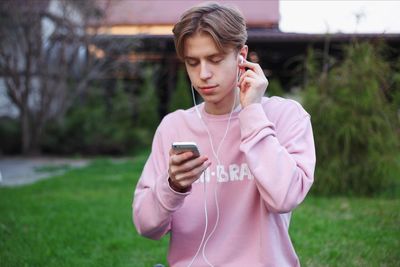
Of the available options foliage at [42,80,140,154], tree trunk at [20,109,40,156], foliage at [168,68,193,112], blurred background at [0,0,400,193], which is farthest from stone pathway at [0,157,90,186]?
foliage at [168,68,193,112]

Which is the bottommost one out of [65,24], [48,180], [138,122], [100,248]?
[138,122]

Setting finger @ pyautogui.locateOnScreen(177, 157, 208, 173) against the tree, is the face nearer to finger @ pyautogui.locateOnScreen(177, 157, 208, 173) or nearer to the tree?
finger @ pyautogui.locateOnScreen(177, 157, 208, 173)

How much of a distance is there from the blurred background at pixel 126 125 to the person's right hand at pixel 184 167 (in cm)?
105

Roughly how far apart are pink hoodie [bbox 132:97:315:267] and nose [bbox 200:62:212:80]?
0.18 metres

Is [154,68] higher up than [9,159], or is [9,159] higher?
[154,68]

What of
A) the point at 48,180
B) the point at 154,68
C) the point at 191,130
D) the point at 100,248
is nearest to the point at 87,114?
the point at 154,68

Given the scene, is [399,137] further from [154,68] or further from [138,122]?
[154,68]

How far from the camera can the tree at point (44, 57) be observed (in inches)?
425

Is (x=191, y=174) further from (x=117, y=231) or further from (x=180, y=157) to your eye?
(x=117, y=231)

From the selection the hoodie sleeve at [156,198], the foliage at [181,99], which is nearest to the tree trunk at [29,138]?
the foliage at [181,99]

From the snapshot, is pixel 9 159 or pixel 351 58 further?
pixel 9 159

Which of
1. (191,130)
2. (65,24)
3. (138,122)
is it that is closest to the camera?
(191,130)

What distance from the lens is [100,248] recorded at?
406cm

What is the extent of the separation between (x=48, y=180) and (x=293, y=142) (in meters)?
6.65
